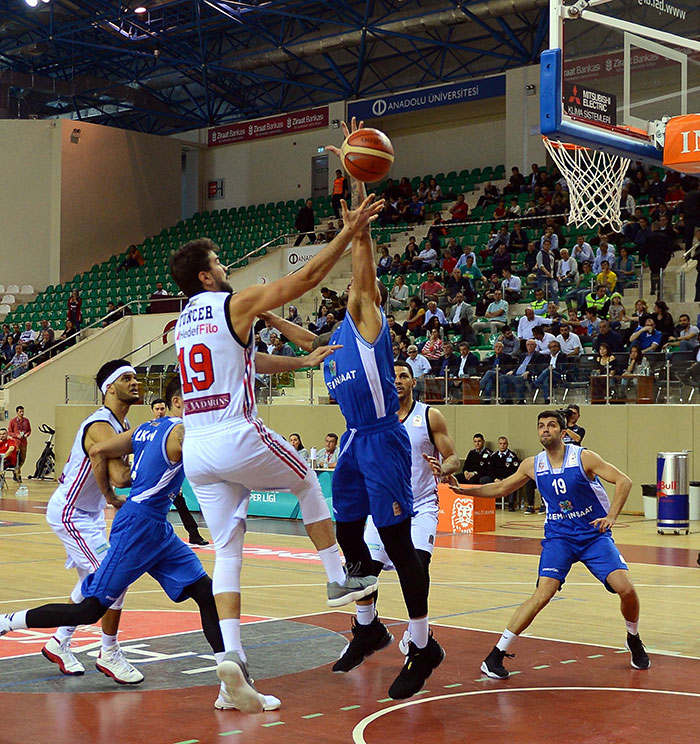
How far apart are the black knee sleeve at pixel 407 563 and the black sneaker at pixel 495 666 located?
0.87 meters

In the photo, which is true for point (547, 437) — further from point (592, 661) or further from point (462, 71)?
point (462, 71)

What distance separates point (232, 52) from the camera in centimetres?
3303

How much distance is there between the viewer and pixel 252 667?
6316 millimetres

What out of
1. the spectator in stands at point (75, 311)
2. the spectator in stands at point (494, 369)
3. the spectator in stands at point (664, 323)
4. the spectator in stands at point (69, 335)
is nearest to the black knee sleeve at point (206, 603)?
the spectator in stands at point (664, 323)

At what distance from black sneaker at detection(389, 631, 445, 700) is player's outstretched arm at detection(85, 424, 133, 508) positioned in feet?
6.00

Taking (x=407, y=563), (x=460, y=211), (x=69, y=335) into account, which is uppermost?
(x=460, y=211)

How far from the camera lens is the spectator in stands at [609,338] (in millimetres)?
16562

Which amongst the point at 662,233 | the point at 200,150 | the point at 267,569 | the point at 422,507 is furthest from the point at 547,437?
the point at 200,150

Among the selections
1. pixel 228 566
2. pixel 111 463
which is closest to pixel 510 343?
pixel 111 463

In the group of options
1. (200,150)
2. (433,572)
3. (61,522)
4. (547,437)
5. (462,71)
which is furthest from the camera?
(200,150)

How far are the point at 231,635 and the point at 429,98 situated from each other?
26973 millimetres

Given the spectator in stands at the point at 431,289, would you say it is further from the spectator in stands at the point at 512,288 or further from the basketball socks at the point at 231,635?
the basketball socks at the point at 231,635

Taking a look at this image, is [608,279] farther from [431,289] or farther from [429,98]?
[429,98]

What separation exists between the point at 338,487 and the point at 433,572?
5445 millimetres
